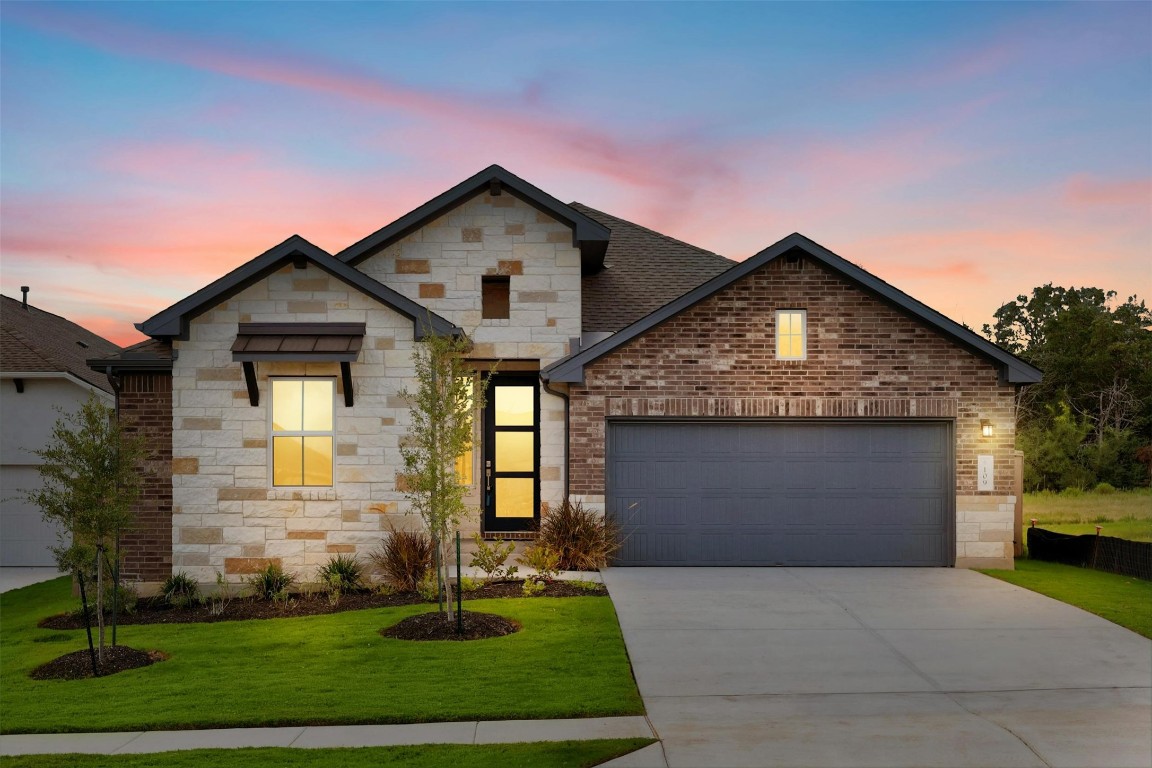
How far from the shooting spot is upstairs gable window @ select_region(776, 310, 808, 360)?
15.3 m

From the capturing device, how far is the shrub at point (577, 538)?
48.2 feet

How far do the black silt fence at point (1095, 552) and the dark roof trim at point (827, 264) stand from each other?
323 cm

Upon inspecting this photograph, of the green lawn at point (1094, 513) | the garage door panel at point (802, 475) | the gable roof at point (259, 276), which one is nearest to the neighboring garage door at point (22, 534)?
the gable roof at point (259, 276)

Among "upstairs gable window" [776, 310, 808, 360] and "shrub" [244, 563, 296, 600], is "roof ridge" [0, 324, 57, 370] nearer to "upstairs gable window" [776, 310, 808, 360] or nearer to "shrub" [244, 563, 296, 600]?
"shrub" [244, 563, 296, 600]

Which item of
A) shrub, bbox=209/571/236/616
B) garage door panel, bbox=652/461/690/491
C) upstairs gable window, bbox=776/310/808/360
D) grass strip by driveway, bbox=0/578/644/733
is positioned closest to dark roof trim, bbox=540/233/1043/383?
upstairs gable window, bbox=776/310/808/360

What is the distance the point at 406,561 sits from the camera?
1334cm

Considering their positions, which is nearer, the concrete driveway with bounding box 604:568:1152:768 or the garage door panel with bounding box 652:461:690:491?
the concrete driveway with bounding box 604:568:1152:768

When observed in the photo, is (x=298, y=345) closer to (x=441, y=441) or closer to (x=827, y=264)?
(x=441, y=441)

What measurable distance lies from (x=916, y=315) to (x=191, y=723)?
11.8m

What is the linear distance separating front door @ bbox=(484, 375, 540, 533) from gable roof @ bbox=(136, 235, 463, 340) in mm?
Result: 3484

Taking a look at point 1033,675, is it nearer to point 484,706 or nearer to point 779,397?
point 484,706


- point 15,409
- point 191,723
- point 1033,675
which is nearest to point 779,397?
point 1033,675

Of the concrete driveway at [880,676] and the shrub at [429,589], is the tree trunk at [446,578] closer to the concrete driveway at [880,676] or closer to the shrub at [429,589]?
the shrub at [429,589]

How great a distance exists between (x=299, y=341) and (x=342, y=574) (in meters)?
3.32
